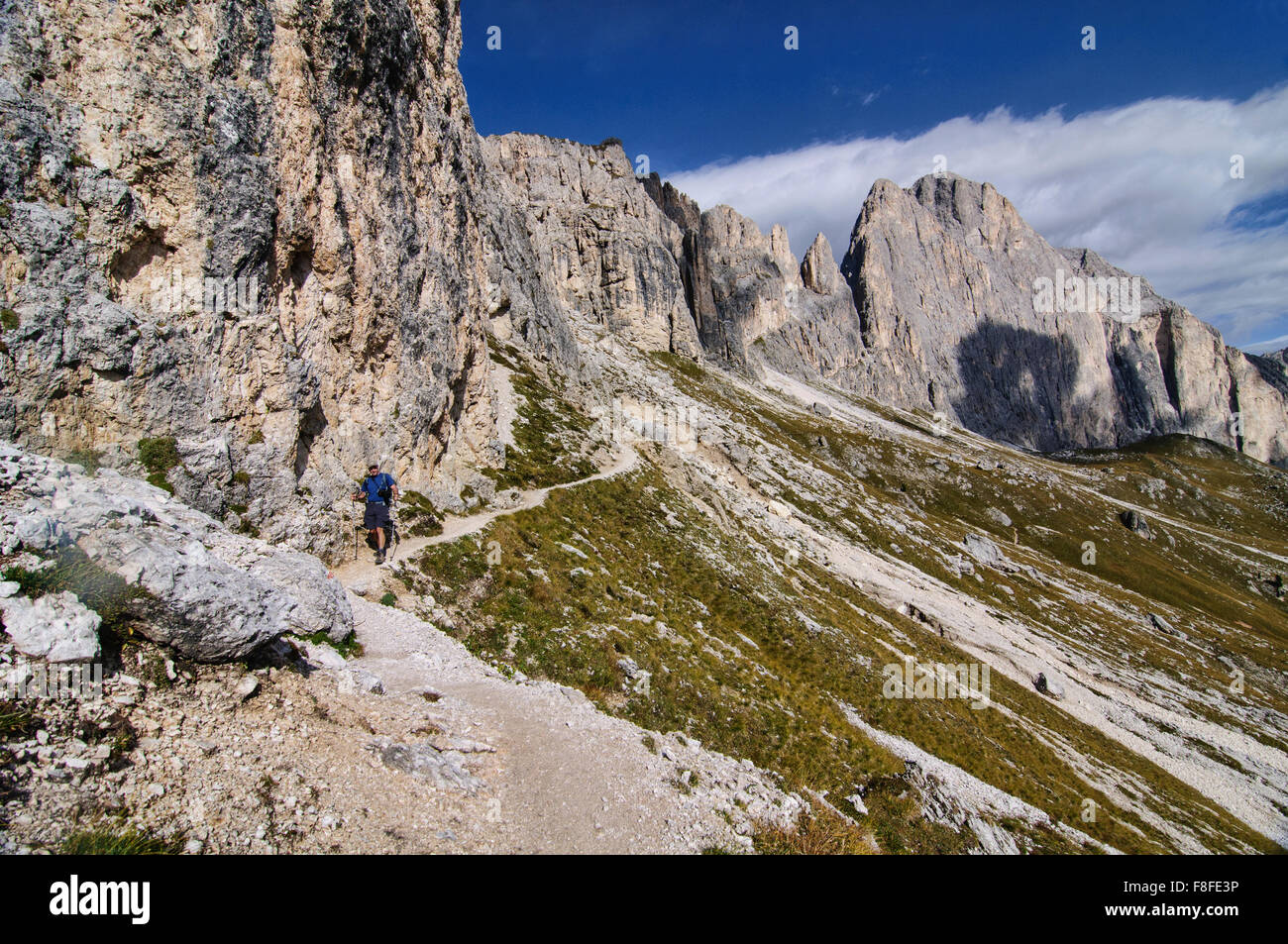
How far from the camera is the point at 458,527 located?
25.6 meters

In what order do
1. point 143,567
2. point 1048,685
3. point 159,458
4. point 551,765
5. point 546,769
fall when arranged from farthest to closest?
1. point 1048,685
2. point 159,458
3. point 551,765
4. point 546,769
5. point 143,567

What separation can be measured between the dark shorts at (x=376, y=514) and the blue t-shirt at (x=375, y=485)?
0.18 m

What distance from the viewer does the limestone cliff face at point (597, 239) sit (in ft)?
450

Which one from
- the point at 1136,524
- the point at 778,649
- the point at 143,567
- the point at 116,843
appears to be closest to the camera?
the point at 116,843

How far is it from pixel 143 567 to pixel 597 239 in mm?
144165

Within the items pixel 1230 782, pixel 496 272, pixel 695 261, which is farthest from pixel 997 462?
pixel 496 272

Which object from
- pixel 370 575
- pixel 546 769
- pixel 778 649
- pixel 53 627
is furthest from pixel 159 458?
pixel 778 649

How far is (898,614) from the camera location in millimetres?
54250

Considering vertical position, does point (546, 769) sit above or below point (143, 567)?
below

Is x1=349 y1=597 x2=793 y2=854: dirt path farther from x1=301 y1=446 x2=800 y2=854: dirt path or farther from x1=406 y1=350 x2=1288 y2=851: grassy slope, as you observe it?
x1=406 y1=350 x2=1288 y2=851: grassy slope

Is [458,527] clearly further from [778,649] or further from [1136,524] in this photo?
[1136,524]

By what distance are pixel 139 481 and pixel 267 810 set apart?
10.6 m

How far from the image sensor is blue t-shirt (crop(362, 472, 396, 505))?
20.6 metres
